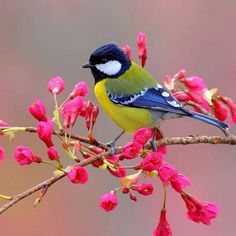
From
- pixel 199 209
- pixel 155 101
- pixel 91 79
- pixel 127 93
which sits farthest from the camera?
pixel 91 79

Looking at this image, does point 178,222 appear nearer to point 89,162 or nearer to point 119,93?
point 119,93

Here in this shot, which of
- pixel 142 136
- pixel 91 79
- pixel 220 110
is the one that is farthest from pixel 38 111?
pixel 91 79

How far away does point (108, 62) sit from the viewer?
3.51 m

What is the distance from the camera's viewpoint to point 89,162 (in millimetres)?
2467

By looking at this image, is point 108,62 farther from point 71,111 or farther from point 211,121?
point 71,111

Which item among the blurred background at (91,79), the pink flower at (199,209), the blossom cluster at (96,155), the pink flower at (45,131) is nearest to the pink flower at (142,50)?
the blossom cluster at (96,155)

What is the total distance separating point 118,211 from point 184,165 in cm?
95

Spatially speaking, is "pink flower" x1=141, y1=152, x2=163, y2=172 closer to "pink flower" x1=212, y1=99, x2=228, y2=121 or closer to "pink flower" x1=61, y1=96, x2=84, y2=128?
"pink flower" x1=61, y1=96, x2=84, y2=128

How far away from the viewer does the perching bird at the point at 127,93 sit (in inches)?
133

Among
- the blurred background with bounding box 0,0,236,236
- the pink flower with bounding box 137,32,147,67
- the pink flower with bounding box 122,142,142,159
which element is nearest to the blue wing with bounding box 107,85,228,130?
the pink flower with bounding box 137,32,147,67

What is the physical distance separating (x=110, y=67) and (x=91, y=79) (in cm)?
407

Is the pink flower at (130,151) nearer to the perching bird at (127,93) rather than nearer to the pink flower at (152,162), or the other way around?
the pink flower at (152,162)

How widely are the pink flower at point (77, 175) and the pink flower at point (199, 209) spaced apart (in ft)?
1.68

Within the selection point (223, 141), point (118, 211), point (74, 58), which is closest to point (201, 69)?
point (74, 58)
